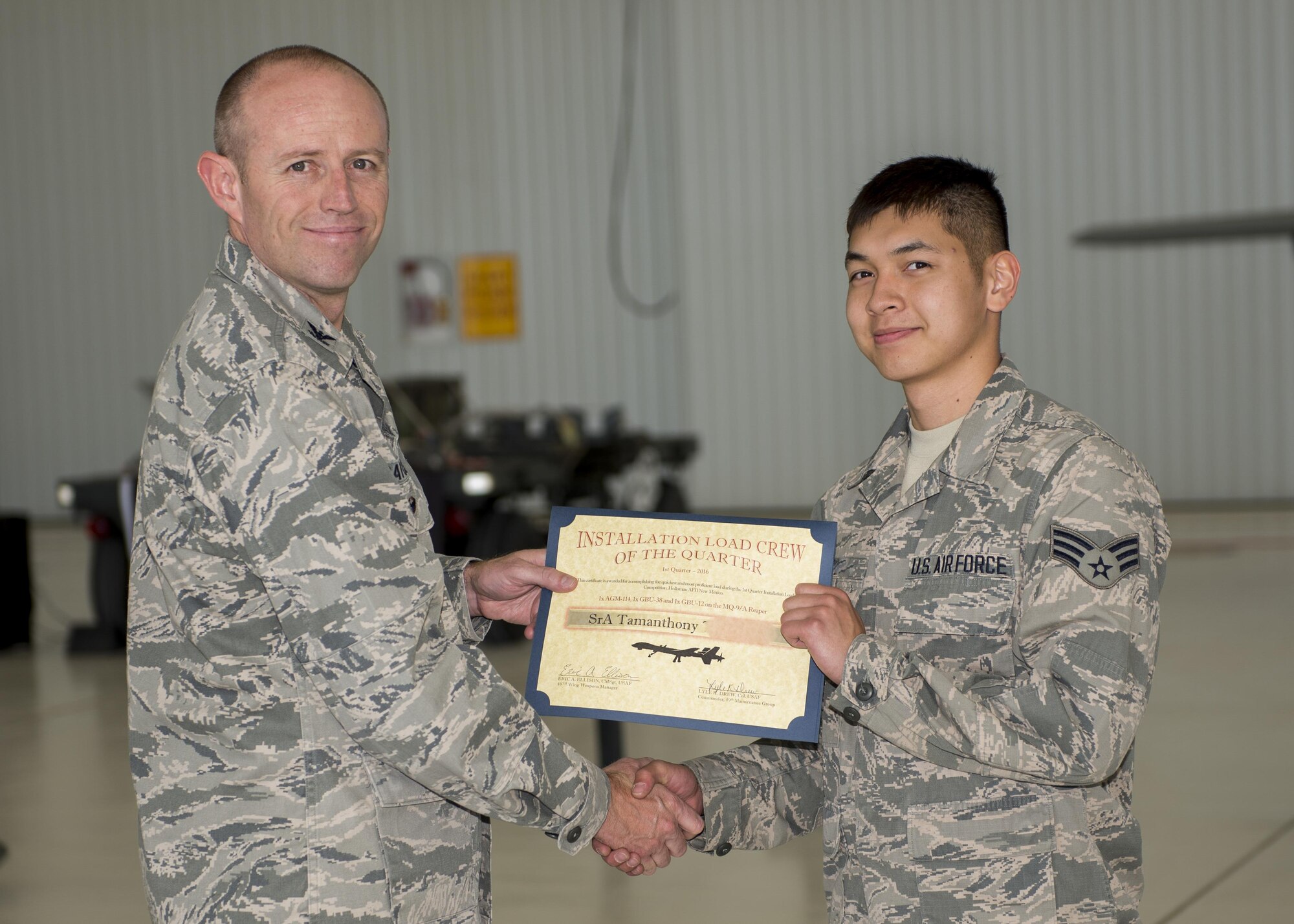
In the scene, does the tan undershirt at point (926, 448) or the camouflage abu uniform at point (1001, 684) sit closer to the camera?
the camouflage abu uniform at point (1001, 684)

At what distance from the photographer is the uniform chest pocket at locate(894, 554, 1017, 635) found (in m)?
1.73

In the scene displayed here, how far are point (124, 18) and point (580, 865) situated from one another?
12764 millimetres

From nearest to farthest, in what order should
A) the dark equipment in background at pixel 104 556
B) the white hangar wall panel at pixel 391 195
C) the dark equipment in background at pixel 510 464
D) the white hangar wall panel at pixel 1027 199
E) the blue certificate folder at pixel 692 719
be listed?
1. the blue certificate folder at pixel 692 719
2. the dark equipment in background at pixel 510 464
3. the dark equipment in background at pixel 104 556
4. the white hangar wall panel at pixel 1027 199
5. the white hangar wall panel at pixel 391 195

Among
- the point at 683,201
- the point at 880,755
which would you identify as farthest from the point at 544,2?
the point at 880,755

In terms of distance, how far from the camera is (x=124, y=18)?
46.3ft

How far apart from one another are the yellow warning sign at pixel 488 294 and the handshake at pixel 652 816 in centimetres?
1155

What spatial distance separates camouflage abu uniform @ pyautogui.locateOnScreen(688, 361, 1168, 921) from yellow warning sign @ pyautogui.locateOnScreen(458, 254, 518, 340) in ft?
38.4

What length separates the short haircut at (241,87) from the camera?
1721mm

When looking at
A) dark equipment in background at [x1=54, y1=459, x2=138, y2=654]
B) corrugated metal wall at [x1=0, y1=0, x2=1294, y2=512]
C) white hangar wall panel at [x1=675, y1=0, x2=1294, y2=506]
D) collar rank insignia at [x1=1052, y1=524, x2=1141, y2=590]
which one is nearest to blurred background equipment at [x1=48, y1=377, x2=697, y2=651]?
dark equipment in background at [x1=54, y1=459, x2=138, y2=654]

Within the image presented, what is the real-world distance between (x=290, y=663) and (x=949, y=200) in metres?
1.05

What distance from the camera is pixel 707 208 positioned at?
42.3ft

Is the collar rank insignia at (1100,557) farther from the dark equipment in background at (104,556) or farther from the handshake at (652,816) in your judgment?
the dark equipment in background at (104,556)

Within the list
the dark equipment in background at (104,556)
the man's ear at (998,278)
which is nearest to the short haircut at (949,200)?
the man's ear at (998,278)

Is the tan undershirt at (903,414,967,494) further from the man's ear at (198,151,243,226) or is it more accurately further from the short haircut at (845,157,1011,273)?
the man's ear at (198,151,243,226)
